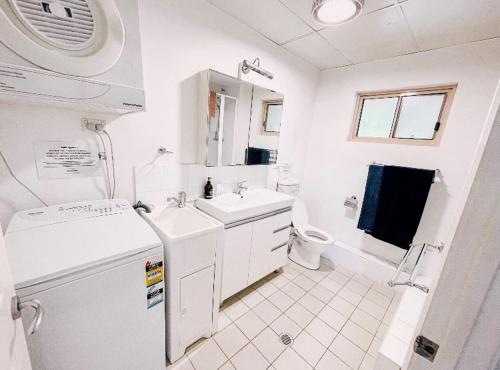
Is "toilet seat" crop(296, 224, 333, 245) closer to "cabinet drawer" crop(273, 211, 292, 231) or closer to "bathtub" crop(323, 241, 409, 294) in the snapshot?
"bathtub" crop(323, 241, 409, 294)

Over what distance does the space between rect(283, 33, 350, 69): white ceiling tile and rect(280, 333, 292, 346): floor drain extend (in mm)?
2442

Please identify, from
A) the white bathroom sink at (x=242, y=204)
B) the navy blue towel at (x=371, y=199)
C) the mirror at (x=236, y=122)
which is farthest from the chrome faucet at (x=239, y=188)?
the navy blue towel at (x=371, y=199)

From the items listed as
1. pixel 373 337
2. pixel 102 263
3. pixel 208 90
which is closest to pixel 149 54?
pixel 208 90

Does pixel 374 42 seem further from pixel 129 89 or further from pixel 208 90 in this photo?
pixel 129 89

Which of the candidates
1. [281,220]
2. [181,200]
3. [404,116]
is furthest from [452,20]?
[181,200]

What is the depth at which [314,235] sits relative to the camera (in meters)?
2.39

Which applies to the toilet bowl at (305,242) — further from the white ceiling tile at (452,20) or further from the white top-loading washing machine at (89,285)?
the white ceiling tile at (452,20)

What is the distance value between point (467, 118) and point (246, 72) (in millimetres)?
1897

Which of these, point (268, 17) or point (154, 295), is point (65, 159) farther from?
point (268, 17)

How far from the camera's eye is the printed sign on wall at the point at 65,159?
106cm

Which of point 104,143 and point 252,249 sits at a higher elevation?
point 104,143

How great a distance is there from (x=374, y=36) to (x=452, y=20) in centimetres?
47

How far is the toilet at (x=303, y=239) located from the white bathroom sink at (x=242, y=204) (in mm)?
458

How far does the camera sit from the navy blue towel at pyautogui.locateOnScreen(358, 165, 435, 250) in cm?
187
